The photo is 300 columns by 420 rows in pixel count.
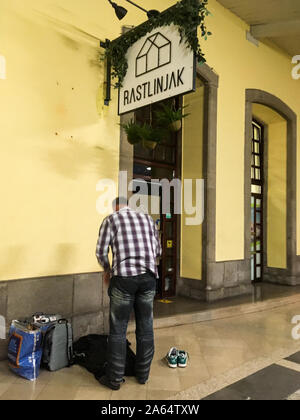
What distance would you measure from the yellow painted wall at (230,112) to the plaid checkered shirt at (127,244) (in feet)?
11.4

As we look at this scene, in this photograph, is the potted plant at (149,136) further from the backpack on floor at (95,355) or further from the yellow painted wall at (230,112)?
the backpack on floor at (95,355)

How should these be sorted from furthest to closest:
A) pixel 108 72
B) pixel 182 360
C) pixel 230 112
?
pixel 230 112
pixel 108 72
pixel 182 360

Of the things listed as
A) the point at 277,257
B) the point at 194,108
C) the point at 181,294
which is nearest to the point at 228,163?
the point at 194,108

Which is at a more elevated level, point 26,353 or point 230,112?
point 230,112

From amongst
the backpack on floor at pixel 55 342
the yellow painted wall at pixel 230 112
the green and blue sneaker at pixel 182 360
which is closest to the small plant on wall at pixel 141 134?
the yellow painted wall at pixel 230 112

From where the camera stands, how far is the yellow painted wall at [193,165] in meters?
6.41

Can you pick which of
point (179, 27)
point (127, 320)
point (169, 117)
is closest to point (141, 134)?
point (169, 117)

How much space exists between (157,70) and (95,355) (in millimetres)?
3088

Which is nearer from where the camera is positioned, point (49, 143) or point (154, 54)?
point (154, 54)

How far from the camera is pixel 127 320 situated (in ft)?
10.2

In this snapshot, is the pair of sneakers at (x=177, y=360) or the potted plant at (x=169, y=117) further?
the potted plant at (x=169, y=117)

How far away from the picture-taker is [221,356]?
155 inches

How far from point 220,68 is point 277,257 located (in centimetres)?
486

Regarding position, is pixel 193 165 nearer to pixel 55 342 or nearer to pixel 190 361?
pixel 190 361
